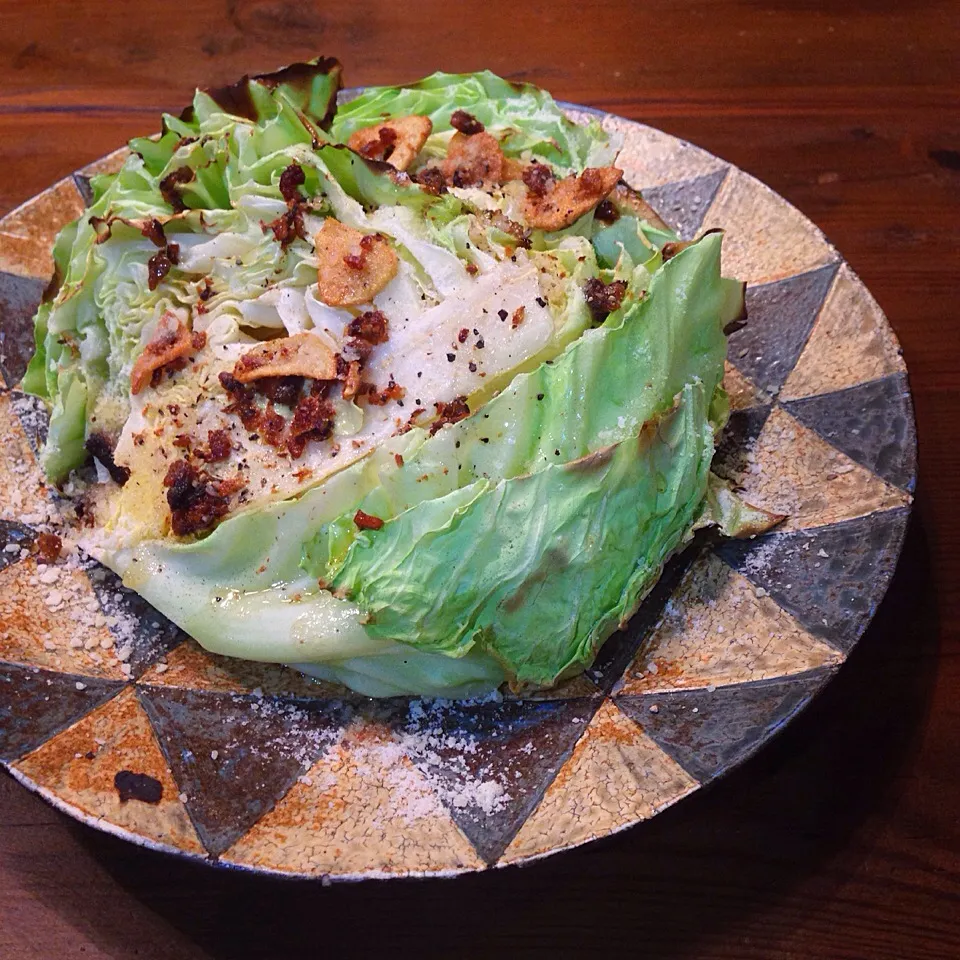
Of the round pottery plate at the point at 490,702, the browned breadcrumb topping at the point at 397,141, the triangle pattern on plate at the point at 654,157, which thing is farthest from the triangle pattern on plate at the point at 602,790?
the triangle pattern on plate at the point at 654,157

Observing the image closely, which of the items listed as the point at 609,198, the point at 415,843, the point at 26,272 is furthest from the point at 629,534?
the point at 26,272

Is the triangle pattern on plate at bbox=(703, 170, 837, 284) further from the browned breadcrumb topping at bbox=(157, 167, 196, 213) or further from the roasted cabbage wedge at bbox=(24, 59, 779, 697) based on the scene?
the browned breadcrumb topping at bbox=(157, 167, 196, 213)

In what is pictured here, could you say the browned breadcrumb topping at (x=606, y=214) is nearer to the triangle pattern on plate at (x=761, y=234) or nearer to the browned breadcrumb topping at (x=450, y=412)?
the triangle pattern on plate at (x=761, y=234)

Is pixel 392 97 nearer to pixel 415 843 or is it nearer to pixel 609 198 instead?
pixel 609 198

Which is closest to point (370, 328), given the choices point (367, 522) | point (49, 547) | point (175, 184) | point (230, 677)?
point (367, 522)

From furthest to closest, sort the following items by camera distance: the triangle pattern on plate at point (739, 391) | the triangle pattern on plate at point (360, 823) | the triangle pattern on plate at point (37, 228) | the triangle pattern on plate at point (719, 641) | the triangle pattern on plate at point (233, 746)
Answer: the triangle pattern on plate at point (37, 228) < the triangle pattern on plate at point (739, 391) < the triangle pattern on plate at point (719, 641) < the triangle pattern on plate at point (233, 746) < the triangle pattern on plate at point (360, 823)

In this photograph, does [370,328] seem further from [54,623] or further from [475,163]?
[54,623]

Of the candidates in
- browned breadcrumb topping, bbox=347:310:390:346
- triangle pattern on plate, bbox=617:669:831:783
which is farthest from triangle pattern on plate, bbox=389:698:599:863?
browned breadcrumb topping, bbox=347:310:390:346
